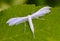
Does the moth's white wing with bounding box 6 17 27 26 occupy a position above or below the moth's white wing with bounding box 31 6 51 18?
below

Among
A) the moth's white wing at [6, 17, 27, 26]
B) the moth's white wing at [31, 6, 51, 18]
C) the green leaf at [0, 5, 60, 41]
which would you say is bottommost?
the green leaf at [0, 5, 60, 41]

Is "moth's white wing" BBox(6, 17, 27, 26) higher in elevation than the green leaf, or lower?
higher

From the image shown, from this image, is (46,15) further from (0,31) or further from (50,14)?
(0,31)

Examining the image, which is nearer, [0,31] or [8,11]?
[0,31]

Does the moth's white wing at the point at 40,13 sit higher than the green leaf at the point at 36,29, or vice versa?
the moth's white wing at the point at 40,13

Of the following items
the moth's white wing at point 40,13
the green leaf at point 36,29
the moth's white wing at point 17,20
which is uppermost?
the moth's white wing at point 40,13

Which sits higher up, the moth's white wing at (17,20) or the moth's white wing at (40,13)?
the moth's white wing at (40,13)

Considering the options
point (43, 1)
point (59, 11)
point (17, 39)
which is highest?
point (43, 1)

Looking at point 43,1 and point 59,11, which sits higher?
point 43,1

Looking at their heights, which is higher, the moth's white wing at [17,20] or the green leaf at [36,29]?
the moth's white wing at [17,20]

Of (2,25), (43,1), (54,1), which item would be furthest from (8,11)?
(54,1)

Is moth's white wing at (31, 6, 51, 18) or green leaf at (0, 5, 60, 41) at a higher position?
moth's white wing at (31, 6, 51, 18)
